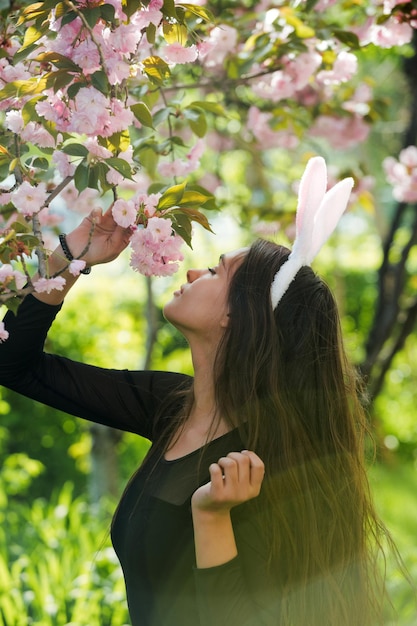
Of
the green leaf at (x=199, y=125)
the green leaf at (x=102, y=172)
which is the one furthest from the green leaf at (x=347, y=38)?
the green leaf at (x=102, y=172)

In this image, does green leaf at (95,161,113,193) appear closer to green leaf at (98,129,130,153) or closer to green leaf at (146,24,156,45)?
green leaf at (98,129,130,153)

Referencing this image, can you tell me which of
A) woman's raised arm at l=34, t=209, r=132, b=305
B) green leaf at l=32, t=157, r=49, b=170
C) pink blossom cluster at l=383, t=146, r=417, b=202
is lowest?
pink blossom cluster at l=383, t=146, r=417, b=202

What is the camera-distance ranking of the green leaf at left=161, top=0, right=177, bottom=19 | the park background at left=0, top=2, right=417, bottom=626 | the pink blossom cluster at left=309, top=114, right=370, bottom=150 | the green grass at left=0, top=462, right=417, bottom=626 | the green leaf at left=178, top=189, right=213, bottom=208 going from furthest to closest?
the pink blossom cluster at left=309, top=114, right=370, bottom=150 → the park background at left=0, top=2, right=417, bottom=626 → the green grass at left=0, top=462, right=417, bottom=626 → the green leaf at left=178, top=189, right=213, bottom=208 → the green leaf at left=161, top=0, right=177, bottom=19

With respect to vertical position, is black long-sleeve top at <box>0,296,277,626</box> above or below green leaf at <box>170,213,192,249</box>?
below

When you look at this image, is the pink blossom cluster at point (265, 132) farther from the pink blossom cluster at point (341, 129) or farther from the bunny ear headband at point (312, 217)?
the bunny ear headband at point (312, 217)

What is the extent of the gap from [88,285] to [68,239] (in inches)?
259

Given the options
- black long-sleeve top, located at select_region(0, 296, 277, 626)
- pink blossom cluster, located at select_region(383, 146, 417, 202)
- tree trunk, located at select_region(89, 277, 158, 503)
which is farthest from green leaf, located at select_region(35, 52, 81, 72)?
pink blossom cluster, located at select_region(383, 146, 417, 202)

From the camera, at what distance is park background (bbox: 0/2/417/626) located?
2988 mm

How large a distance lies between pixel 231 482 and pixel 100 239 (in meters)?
0.58

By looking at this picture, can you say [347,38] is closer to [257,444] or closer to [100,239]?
[100,239]

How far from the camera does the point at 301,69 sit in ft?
8.13

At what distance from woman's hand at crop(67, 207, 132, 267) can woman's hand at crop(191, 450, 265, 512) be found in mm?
503

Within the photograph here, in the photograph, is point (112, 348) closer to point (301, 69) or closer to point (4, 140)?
point (301, 69)

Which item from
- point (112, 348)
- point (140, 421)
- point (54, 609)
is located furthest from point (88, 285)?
point (140, 421)
